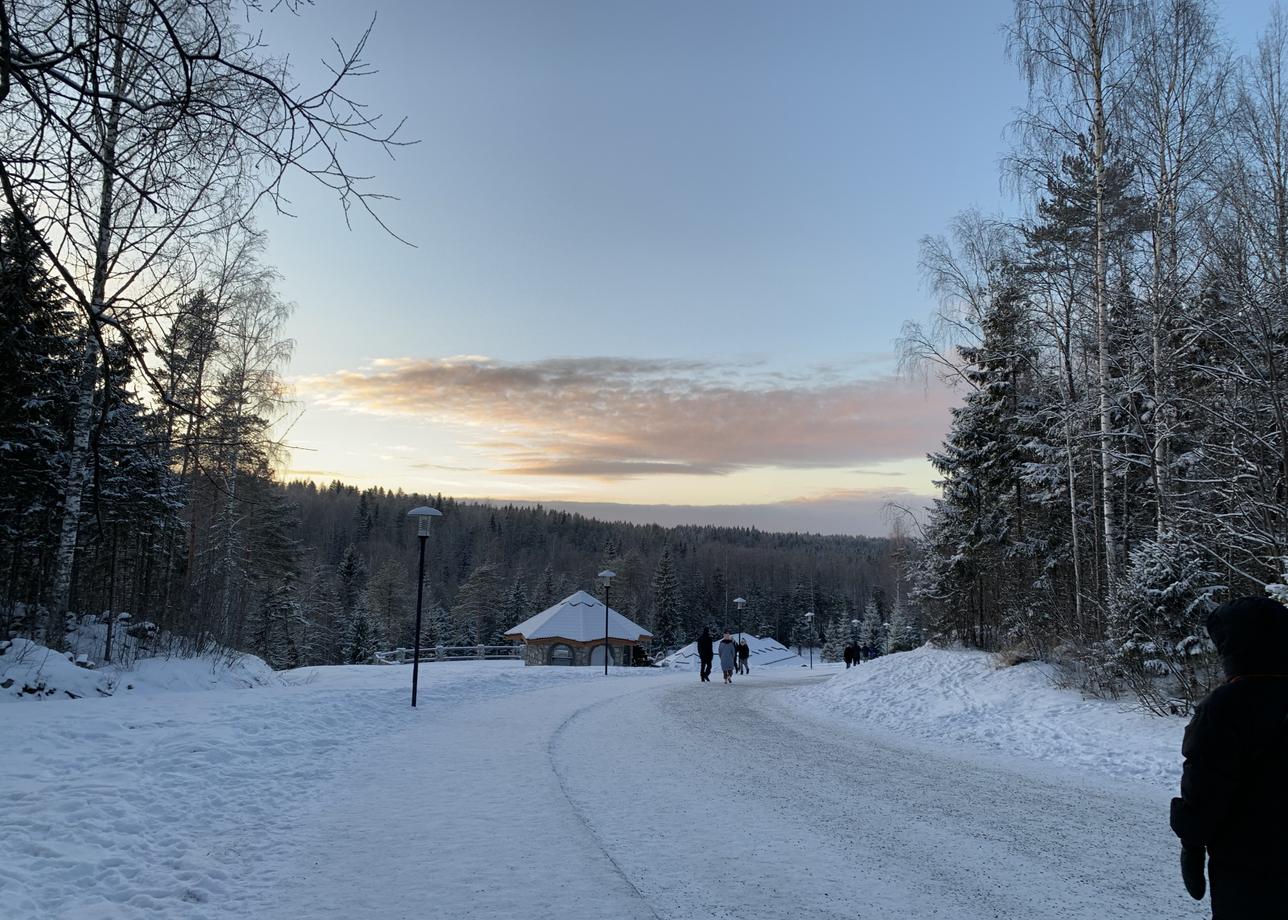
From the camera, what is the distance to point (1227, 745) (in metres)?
3.04

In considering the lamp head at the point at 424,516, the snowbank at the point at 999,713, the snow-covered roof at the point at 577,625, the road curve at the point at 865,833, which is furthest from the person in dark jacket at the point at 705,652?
the snow-covered roof at the point at 577,625

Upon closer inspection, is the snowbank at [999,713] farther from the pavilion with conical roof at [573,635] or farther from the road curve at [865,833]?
the pavilion with conical roof at [573,635]

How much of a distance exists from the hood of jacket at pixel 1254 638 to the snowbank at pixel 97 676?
1263cm

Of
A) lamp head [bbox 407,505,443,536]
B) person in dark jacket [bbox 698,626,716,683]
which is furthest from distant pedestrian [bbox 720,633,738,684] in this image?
lamp head [bbox 407,505,443,536]

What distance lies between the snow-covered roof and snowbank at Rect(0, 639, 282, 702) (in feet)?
86.3

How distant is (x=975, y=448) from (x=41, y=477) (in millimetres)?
26183

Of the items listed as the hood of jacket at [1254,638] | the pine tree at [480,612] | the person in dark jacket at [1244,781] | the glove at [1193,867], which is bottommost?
the pine tree at [480,612]

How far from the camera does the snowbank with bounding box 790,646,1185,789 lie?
10266mm

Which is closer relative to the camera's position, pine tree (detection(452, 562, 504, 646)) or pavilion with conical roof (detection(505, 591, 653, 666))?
pavilion with conical roof (detection(505, 591, 653, 666))

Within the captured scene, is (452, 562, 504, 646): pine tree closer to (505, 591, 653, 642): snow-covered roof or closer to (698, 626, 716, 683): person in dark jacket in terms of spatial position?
(505, 591, 653, 642): snow-covered roof

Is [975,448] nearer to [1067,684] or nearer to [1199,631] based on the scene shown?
[1067,684]

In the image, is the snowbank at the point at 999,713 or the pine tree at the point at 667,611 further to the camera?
the pine tree at the point at 667,611

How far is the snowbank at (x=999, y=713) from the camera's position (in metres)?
10.3

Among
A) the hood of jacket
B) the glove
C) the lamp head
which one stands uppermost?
the lamp head
